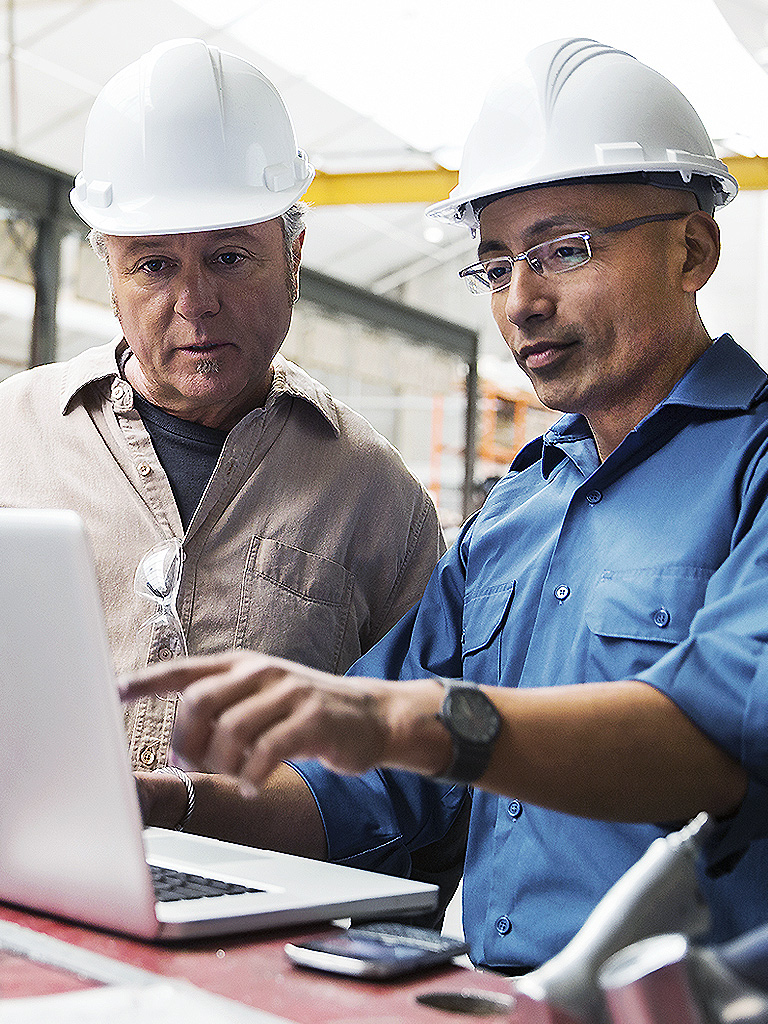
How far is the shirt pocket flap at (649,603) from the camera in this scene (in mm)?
1401

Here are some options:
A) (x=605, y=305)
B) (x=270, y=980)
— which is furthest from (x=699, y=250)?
Answer: (x=270, y=980)

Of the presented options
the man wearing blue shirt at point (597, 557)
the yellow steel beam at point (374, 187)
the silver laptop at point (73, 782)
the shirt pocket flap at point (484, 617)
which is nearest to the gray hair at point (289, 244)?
the man wearing blue shirt at point (597, 557)

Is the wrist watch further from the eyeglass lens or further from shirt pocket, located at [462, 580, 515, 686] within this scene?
the eyeglass lens

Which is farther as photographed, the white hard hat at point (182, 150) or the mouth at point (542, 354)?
the white hard hat at point (182, 150)

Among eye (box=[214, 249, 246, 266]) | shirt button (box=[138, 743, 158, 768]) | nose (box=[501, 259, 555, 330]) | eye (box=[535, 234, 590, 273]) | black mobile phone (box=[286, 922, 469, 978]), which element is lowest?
shirt button (box=[138, 743, 158, 768])

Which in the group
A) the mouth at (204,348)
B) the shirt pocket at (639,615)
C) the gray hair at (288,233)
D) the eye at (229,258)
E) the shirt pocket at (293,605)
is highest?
the gray hair at (288,233)

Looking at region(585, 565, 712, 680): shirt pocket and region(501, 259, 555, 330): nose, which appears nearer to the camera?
region(585, 565, 712, 680): shirt pocket

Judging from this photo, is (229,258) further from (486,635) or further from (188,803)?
(188,803)

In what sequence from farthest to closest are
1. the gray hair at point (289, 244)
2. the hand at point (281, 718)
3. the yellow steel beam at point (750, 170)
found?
the yellow steel beam at point (750, 170) → the gray hair at point (289, 244) → the hand at point (281, 718)

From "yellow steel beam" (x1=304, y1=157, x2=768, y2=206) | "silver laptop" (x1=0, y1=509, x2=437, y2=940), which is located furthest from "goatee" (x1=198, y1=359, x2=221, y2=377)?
"yellow steel beam" (x1=304, y1=157, x2=768, y2=206)

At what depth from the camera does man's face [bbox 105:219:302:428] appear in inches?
78.1

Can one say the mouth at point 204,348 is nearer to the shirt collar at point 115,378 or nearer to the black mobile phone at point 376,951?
the shirt collar at point 115,378

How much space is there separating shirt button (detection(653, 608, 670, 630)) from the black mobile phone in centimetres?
45

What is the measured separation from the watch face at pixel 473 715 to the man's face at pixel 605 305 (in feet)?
2.20
